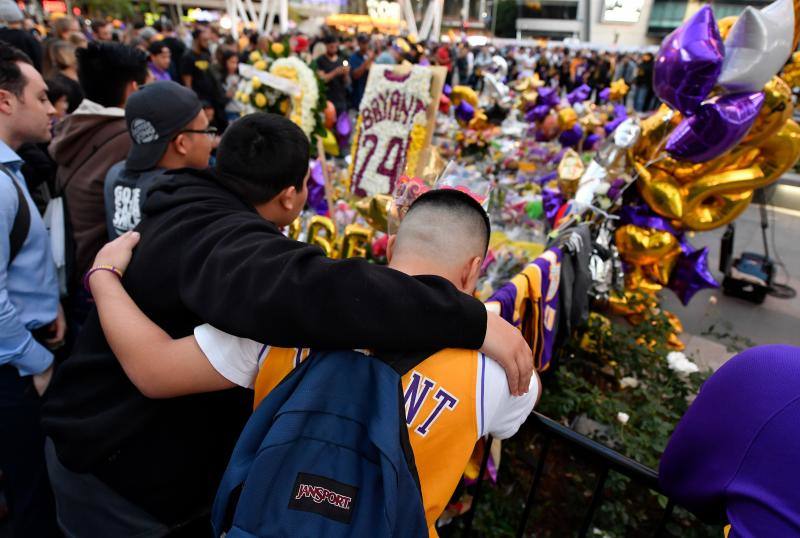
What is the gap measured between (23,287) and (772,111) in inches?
163

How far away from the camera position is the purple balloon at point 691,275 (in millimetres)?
3697

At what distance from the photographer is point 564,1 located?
4478cm

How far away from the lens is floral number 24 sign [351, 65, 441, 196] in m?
3.44

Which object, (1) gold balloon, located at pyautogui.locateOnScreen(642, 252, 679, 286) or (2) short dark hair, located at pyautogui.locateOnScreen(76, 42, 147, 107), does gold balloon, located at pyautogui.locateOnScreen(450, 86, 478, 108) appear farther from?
(2) short dark hair, located at pyautogui.locateOnScreen(76, 42, 147, 107)

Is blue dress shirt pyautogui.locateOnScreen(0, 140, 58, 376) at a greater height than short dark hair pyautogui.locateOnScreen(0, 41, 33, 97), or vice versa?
short dark hair pyautogui.locateOnScreen(0, 41, 33, 97)

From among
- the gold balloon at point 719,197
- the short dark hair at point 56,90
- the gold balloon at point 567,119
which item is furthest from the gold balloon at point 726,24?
the short dark hair at point 56,90

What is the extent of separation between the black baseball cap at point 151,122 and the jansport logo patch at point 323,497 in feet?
4.96

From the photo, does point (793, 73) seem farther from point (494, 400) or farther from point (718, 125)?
point (494, 400)

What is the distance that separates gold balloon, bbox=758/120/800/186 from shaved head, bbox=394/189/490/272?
10.7ft

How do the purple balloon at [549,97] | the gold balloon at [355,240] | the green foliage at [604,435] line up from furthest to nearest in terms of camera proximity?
the purple balloon at [549,97] < the gold balloon at [355,240] < the green foliage at [604,435]

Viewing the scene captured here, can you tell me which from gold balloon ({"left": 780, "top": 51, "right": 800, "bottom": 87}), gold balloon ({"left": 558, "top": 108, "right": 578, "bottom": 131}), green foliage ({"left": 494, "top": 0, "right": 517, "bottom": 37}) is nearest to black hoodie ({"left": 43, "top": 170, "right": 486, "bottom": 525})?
gold balloon ({"left": 780, "top": 51, "right": 800, "bottom": 87})

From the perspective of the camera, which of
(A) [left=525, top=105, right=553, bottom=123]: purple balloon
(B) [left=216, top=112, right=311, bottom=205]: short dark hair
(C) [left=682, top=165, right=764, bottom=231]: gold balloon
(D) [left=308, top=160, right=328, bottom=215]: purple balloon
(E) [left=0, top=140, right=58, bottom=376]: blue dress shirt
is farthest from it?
(A) [left=525, top=105, right=553, bottom=123]: purple balloon

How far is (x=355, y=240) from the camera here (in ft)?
9.07

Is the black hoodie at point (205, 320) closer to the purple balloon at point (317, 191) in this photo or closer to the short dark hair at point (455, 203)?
the short dark hair at point (455, 203)
